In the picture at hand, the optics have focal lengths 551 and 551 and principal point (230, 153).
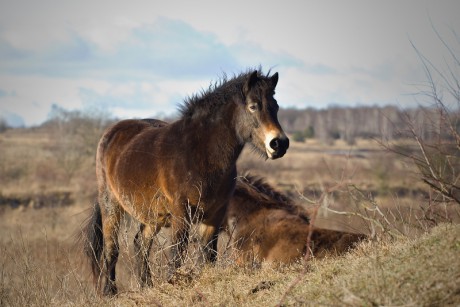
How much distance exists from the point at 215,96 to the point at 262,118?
0.75m

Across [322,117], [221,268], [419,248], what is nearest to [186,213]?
[221,268]

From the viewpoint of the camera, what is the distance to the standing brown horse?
611 centimetres

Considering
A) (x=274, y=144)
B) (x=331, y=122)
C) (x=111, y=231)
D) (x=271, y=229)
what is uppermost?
(x=331, y=122)

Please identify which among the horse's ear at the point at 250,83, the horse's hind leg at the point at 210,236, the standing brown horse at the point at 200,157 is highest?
the horse's ear at the point at 250,83

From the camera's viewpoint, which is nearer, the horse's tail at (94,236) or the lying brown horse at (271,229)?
the lying brown horse at (271,229)

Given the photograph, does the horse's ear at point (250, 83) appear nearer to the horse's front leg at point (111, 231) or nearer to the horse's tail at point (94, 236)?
the horse's front leg at point (111, 231)

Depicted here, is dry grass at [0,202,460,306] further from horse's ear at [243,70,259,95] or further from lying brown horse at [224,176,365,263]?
horse's ear at [243,70,259,95]

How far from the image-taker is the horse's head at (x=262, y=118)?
5922mm

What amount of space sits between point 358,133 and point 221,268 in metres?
65.9

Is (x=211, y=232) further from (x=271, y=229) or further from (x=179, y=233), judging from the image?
(x=271, y=229)

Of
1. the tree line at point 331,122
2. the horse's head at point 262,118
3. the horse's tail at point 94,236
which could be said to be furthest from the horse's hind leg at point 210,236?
the tree line at point 331,122

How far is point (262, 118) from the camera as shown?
240 inches

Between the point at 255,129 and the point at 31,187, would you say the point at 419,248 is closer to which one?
the point at 255,129

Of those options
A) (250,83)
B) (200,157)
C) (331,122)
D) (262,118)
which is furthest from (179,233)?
(331,122)
